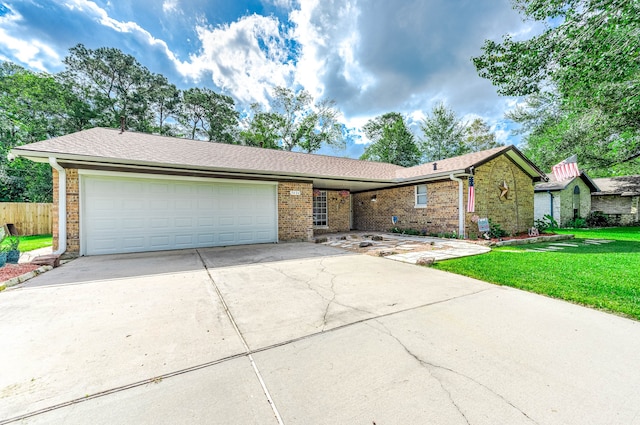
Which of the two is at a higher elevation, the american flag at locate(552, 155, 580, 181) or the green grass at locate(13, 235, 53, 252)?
the american flag at locate(552, 155, 580, 181)

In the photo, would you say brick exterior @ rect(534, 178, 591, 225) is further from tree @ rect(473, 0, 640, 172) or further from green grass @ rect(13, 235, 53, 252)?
green grass @ rect(13, 235, 53, 252)

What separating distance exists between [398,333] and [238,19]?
1425 cm

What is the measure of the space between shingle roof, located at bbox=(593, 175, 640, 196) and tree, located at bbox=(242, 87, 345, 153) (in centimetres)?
2406

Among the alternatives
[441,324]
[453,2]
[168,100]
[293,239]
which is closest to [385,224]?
[293,239]

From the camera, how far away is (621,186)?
63.5ft

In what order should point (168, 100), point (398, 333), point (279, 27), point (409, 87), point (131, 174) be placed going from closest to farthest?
point (398, 333) < point (131, 174) < point (279, 27) < point (409, 87) < point (168, 100)

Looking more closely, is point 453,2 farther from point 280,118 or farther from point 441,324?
point 280,118

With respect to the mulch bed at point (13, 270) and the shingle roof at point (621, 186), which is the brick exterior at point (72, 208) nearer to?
the mulch bed at point (13, 270)

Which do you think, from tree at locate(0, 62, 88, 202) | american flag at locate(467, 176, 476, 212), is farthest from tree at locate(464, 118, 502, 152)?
tree at locate(0, 62, 88, 202)

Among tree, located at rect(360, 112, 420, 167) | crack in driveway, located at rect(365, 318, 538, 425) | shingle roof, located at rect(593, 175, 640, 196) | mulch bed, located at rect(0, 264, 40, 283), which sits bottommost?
A: crack in driveway, located at rect(365, 318, 538, 425)

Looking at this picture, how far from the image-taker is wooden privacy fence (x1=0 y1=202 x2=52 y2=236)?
11562 mm

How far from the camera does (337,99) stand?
25.4 metres

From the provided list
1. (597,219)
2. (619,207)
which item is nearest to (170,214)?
(597,219)

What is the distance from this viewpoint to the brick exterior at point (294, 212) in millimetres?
9758
